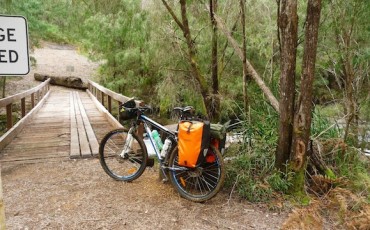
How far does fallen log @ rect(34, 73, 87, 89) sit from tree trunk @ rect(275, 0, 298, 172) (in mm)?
19778

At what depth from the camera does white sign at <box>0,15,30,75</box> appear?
234cm

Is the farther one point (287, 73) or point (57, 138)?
point (57, 138)

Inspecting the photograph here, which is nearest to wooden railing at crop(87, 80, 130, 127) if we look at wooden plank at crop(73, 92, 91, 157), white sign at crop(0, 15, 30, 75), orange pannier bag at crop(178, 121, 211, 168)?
wooden plank at crop(73, 92, 91, 157)

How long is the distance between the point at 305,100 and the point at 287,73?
0.38 meters

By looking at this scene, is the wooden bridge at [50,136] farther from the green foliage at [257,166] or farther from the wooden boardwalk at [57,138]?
the green foliage at [257,166]

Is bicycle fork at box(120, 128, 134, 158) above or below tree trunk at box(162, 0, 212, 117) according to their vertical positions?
below

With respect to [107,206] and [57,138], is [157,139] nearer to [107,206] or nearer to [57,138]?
[107,206]

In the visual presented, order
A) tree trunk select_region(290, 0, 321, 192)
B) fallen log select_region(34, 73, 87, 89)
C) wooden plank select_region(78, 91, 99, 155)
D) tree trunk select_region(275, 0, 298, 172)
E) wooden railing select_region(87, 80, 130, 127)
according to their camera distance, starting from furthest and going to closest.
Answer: fallen log select_region(34, 73, 87, 89) → wooden railing select_region(87, 80, 130, 127) → wooden plank select_region(78, 91, 99, 155) → tree trunk select_region(275, 0, 298, 172) → tree trunk select_region(290, 0, 321, 192)

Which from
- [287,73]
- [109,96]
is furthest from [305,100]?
[109,96]

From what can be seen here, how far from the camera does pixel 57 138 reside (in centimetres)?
696

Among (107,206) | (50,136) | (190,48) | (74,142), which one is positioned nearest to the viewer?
(107,206)

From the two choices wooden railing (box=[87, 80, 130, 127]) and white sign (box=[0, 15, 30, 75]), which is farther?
wooden railing (box=[87, 80, 130, 127])

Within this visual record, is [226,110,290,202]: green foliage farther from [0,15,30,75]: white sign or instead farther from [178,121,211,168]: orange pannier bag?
[0,15,30,75]: white sign

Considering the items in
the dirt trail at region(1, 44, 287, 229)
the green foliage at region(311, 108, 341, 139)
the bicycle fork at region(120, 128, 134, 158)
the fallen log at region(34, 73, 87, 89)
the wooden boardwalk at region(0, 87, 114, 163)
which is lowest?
the dirt trail at region(1, 44, 287, 229)
